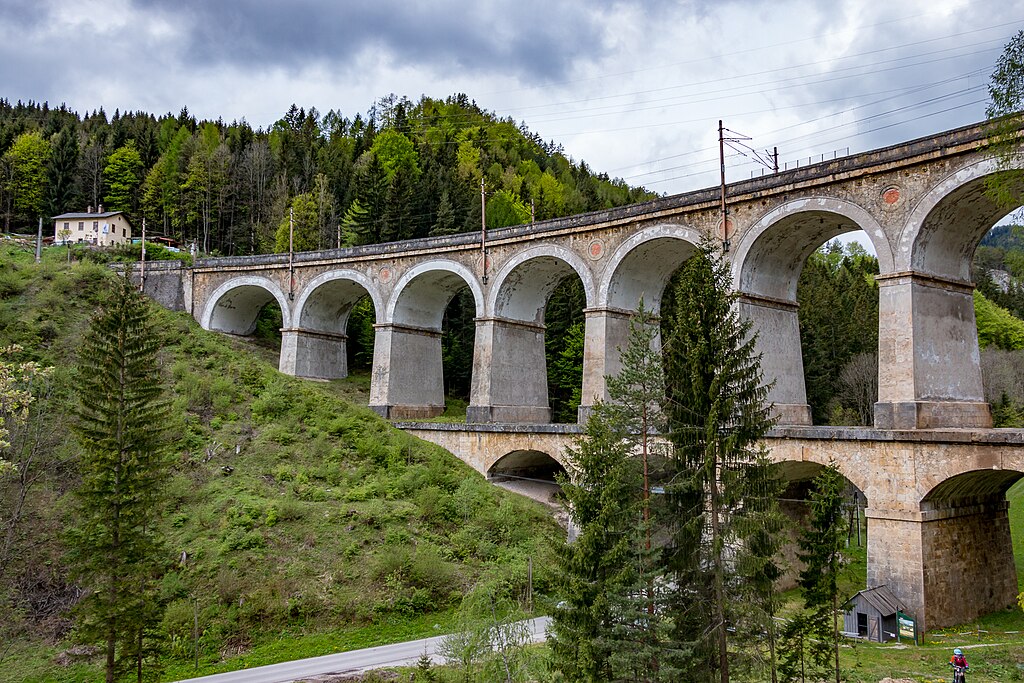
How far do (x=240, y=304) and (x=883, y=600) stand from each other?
35.7 m

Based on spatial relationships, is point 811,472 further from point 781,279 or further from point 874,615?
point 781,279

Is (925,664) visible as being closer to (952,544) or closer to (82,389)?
(952,544)

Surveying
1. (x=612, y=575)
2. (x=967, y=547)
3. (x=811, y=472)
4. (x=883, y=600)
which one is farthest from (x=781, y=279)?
(x=612, y=575)

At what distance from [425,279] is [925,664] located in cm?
2510

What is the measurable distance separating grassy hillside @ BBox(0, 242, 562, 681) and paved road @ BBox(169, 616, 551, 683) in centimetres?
68

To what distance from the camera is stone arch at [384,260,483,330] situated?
33.1 metres

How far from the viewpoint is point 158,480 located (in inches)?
603

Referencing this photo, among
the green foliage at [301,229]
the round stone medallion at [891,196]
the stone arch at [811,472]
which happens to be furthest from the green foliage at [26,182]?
the round stone medallion at [891,196]

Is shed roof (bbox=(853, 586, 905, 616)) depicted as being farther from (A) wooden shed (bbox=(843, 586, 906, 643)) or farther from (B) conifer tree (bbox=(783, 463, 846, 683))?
(B) conifer tree (bbox=(783, 463, 846, 683))

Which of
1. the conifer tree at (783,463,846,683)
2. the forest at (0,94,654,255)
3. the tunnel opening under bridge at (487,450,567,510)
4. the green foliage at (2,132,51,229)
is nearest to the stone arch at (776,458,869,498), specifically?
the conifer tree at (783,463,846,683)

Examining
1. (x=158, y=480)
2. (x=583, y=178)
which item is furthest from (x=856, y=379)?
(x=583, y=178)

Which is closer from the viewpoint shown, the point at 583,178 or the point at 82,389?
the point at 82,389

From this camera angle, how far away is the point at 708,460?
39.2ft

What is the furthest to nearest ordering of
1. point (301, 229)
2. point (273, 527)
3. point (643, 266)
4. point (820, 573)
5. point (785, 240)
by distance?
point (301, 229)
point (643, 266)
point (785, 240)
point (273, 527)
point (820, 573)
